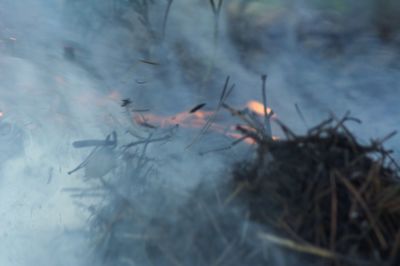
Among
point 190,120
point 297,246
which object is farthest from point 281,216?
point 190,120

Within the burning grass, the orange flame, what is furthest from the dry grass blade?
the orange flame

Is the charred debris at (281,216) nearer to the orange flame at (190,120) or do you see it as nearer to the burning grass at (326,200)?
the burning grass at (326,200)

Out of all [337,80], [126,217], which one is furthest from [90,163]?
[337,80]

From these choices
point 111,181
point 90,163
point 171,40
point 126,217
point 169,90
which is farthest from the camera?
point 169,90

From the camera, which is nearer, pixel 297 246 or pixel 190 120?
pixel 297 246

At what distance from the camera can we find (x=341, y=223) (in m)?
1.58

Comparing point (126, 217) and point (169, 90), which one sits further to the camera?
point (169, 90)

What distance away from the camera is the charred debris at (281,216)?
1.56 meters

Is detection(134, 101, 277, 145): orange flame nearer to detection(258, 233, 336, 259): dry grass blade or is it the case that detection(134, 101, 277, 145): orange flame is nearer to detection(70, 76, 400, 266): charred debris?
detection(70, 76, 400, 266): charred debris

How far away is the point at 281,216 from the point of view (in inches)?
62.5

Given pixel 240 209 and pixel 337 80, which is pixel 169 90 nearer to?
pixel 337 80

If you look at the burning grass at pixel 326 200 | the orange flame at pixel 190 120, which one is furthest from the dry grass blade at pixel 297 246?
the orange flame at pixel 190 120

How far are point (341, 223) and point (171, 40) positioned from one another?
8.54 ft

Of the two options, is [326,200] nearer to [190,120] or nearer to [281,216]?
[281,216]
